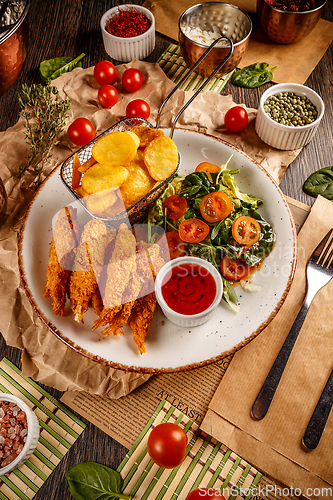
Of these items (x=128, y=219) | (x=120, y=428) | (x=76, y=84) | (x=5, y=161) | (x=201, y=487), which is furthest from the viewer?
(x=76, y=84)

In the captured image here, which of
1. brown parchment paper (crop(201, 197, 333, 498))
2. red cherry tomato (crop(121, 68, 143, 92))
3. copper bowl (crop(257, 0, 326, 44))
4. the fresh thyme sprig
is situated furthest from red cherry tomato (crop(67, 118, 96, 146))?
brown parchment paper (crop(201, 197, 333, 498))

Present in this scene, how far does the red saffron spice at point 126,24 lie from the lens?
11.8 feet

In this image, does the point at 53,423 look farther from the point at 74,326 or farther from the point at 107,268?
the point at 107,268

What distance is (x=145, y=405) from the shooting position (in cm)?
244

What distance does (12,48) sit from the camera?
6.94ft

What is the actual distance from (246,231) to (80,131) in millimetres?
1744

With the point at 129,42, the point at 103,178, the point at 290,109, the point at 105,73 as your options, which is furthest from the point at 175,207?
the point at 129,42

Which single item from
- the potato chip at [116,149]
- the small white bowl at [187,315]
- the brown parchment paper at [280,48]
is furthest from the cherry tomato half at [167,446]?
the brown parchment paper at [280,48]

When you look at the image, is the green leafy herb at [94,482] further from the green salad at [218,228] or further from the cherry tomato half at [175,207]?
A: the cherry tomato half at [175,207]

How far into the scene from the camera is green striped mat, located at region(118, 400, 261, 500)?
221 centimetres

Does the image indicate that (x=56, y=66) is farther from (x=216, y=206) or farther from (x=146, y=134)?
(x=216, y=206)

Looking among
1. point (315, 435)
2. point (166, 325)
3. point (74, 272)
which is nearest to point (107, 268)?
point (74, 272)

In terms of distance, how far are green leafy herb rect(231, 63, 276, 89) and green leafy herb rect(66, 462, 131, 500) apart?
138 inches

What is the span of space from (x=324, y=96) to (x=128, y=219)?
2520 mm
